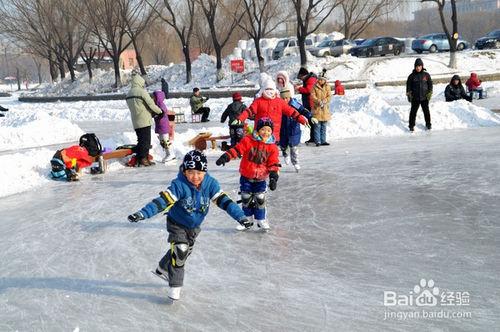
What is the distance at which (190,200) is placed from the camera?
4375 millimetres

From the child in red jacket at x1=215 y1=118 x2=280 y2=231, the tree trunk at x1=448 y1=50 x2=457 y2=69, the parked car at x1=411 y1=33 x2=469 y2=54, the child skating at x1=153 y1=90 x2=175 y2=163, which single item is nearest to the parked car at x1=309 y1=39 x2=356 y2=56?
the parked car at x1=411 y1=33 x2=469 y2=54

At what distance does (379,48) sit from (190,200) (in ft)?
118

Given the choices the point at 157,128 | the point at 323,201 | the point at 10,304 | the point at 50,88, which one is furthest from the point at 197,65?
the point at 10,304

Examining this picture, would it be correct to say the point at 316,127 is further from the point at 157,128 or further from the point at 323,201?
the point at 323,201

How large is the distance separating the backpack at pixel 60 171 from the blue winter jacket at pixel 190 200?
624 cm

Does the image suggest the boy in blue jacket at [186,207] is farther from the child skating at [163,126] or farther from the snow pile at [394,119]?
the snow pile at [394,119]

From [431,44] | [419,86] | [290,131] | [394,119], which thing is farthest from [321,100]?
[431,44]

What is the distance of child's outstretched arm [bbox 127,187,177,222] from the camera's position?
4082 millimetres

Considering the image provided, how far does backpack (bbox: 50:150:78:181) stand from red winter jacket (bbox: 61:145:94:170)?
0.07m

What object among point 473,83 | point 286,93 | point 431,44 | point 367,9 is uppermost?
point 367,9

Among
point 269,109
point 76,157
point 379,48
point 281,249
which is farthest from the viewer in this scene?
point 379,48

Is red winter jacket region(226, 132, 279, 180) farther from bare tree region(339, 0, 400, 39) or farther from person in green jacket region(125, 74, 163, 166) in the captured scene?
bare tree region(339, 0, 400, 39)

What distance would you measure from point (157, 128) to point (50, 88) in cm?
4746

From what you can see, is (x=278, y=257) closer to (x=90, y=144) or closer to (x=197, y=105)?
(x=90, y=144)
